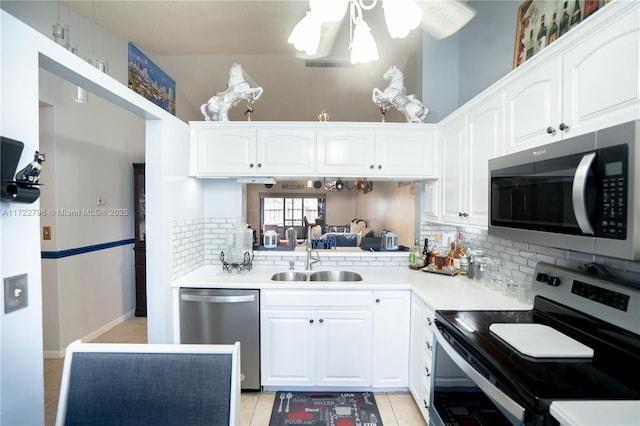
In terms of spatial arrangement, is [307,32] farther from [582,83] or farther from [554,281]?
[554,281]

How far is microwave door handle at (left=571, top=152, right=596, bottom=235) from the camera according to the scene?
0.93 meters

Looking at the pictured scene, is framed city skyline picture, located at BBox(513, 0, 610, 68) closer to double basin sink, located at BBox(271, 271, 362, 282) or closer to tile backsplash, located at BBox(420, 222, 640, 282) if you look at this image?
tile backsplash, located at BBox(420, 222, 640, 282)

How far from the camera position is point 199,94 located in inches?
172

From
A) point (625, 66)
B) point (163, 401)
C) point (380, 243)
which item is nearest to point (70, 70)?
point (163, 401)

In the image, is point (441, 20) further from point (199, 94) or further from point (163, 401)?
point (199, 94)

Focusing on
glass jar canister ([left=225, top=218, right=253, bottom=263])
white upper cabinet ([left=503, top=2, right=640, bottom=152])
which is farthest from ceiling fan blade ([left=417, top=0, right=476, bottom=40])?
glass jar canister ([left=225, top=218, right=253, bottom=263])

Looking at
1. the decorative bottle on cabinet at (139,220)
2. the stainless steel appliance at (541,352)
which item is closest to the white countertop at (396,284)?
the stainless steel appliance at (541,352)

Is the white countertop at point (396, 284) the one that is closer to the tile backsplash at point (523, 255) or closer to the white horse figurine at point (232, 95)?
the tile backsplash at point (523, 255)

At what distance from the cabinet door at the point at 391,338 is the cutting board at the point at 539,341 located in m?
0.86

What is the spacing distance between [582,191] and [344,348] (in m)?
1.77

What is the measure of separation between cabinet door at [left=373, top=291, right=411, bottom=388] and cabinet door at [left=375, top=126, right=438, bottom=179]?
1.02m

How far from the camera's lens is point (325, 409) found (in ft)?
6.64

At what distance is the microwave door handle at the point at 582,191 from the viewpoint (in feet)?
3.06

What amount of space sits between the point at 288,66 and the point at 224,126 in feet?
6.63
